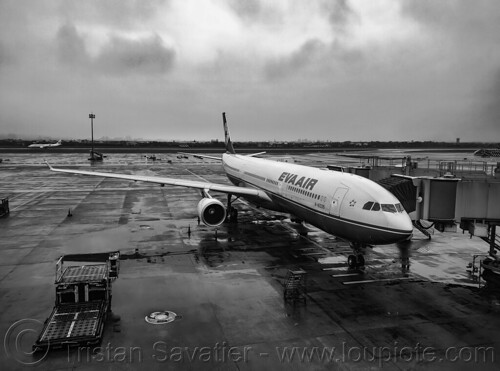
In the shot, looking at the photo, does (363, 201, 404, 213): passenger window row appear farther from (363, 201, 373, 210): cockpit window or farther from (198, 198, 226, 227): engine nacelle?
(198, 198, 226, 227): engine nacelle

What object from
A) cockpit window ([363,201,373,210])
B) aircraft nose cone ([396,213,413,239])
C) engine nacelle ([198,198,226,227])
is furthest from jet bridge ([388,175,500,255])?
engine nacelle ([198,198,226,227])

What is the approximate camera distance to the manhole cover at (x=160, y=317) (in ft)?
46.1

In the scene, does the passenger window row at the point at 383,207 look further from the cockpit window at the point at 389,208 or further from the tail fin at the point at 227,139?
the tail fin at the point at 227,139

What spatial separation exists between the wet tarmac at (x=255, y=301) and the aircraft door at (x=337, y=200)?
2939 millimetres

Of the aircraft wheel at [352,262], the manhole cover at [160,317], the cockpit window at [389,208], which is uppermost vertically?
the cockpit window at [389,208]

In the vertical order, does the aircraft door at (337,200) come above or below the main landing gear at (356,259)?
above

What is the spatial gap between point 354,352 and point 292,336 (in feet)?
6.56

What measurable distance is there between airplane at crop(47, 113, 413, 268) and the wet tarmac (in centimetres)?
195

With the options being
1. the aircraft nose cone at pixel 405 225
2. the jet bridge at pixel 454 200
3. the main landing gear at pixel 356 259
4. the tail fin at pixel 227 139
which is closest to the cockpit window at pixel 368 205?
the aircraft nose cone at pixel 405 225

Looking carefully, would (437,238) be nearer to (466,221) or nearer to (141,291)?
(466,221)

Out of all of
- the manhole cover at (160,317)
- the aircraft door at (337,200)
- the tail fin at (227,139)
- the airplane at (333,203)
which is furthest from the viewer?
the tail fin at (227,139)

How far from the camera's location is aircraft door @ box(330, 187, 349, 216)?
19484mm

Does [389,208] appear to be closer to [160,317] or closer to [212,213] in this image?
[160,317]

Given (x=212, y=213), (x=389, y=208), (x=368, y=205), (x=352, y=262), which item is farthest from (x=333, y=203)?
(x=212, y=213)
